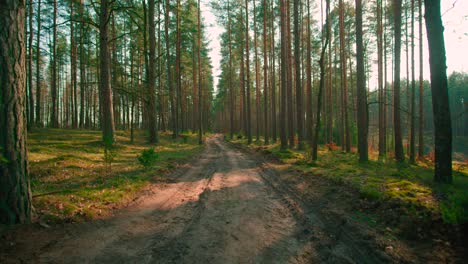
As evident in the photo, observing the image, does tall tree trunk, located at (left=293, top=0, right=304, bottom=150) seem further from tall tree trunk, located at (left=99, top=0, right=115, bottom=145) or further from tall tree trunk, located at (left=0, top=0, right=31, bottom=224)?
tall tree trunk, located at (left=0, top=0, right=31, bottom=224)

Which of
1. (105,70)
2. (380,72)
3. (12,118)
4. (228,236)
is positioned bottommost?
(228,236)

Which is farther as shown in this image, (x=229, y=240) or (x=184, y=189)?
(x=184, y=189)

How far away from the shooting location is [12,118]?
399cm

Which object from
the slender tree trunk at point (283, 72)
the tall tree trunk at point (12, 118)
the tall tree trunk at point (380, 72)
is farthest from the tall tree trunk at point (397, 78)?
the tall tree trunk at point (12, 118)

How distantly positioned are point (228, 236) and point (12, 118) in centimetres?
388

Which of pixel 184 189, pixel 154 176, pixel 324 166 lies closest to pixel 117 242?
pixel 184 189

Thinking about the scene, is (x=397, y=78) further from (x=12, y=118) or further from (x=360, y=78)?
(x=12, y=118)

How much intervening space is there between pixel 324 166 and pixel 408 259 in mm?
7866

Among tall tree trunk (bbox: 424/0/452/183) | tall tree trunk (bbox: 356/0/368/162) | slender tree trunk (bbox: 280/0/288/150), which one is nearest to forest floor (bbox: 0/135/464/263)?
tall tree trunk (bbox: 424/0/452/183)

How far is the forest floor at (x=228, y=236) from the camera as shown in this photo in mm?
3395

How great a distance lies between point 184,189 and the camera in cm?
739

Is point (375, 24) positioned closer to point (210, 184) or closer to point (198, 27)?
point (198, 27)

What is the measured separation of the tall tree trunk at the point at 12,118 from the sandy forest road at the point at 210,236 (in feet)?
2.93

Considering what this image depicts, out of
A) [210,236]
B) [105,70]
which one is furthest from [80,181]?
[105,70]
